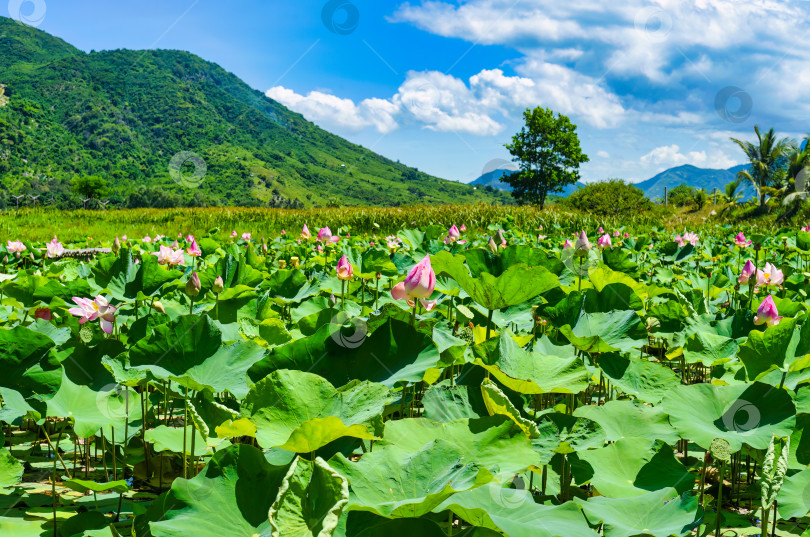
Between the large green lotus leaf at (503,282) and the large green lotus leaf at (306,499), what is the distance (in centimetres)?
71

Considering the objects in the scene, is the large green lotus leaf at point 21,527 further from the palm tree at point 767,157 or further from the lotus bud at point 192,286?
the palm tree at point 767,157

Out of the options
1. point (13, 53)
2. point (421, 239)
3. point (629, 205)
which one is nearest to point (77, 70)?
point (13, 53)

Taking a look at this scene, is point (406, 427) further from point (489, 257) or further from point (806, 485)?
point (489, 257)

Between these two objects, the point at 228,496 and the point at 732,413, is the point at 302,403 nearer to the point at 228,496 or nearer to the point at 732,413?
the point at 228,496

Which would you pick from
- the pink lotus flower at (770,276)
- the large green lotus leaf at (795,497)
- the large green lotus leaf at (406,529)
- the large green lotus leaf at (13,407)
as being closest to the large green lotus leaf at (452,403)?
the large green lotus leaf at (406,529)

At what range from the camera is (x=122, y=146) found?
274 feet

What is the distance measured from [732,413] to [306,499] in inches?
36.6

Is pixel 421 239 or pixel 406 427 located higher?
pixel 421 239

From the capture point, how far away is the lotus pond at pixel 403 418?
69cm

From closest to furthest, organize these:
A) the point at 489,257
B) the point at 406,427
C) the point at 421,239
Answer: the point at 406,427 → the point at 489,257 → the point at 421,239

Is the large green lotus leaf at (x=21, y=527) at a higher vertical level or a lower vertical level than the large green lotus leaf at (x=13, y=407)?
lower

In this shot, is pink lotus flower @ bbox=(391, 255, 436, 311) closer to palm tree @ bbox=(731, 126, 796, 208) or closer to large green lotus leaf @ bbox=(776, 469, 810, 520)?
large green lotus leaf @ bbox=(776, 469, 810, 520)

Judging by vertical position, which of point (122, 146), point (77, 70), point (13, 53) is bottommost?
point (122, 146)

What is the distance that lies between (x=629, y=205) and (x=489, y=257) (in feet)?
119
